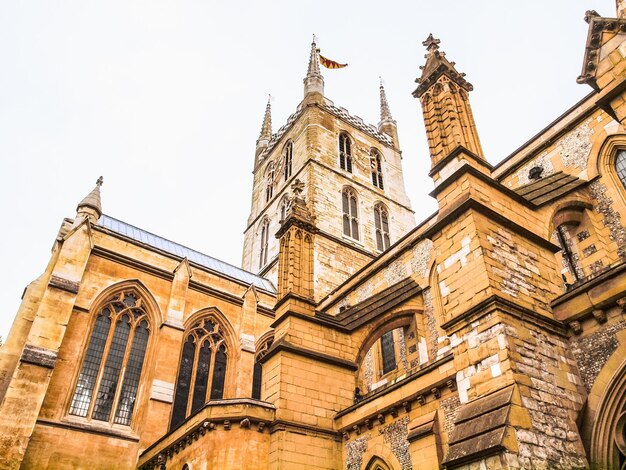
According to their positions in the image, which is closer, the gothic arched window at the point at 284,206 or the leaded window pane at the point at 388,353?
the leaded window pane at the point at 388,353

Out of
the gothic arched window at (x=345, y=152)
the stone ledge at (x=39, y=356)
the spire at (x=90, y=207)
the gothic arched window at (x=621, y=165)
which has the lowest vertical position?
the stone ledge at (x=39, y=356)

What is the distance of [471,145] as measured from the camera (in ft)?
32.6

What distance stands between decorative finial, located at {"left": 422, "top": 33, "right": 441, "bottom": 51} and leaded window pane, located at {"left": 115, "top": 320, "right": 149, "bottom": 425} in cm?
1432

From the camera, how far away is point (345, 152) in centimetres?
3275

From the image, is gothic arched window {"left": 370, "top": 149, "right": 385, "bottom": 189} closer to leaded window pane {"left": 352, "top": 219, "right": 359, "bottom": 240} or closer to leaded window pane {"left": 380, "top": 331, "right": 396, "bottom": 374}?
leaded window pane {"left": 352, "top": 219, "right": 359, "bottom": 240}

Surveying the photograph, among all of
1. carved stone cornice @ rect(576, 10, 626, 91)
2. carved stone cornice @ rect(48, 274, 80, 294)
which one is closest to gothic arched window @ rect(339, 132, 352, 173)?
carved stone cornice @ rect(48, 274, 80, 294)

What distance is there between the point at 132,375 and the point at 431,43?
15.0 metres

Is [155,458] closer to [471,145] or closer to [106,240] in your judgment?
[106,240]

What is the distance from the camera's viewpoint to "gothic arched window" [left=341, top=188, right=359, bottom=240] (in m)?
29.0

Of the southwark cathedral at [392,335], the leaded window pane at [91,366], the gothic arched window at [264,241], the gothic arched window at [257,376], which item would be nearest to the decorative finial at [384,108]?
the gothic arched window at [264,241]

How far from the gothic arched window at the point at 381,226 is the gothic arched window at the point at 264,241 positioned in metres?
7.41

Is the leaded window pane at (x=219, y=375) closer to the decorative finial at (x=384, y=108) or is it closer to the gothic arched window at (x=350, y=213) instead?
the gothic arched window at (x=350, y=213)

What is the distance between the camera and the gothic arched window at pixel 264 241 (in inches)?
1236

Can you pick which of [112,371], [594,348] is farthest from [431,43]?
[112,371]
